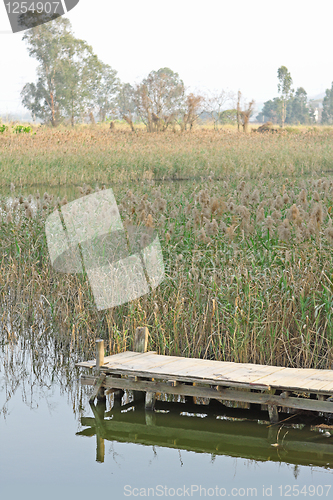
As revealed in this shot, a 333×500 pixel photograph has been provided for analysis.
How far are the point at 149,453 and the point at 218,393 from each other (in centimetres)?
57

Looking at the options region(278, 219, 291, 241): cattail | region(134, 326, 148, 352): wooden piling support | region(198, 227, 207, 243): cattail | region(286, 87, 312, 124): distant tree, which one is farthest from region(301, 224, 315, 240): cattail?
region(286, 87, 312, 124): distant tree

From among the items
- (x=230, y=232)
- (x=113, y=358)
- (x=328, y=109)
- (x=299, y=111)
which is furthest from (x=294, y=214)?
(x=299, y=111)

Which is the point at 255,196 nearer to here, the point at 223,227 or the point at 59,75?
the point at 223,227

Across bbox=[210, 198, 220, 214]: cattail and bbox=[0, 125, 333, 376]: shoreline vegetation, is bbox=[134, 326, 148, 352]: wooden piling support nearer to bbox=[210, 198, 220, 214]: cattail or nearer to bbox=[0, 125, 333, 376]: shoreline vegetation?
bbox=[0, 125, 333, 376]: shoreline vegetation

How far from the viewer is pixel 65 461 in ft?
12.3

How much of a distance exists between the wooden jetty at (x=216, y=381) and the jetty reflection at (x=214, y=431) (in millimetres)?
102

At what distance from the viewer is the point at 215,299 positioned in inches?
190

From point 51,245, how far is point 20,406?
2037 millimetres

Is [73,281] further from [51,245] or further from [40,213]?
[40,213]

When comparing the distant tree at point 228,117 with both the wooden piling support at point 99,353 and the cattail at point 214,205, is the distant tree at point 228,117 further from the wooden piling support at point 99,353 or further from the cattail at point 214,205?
the wooden piling support at point 99,353

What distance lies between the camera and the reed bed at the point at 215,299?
4.68m

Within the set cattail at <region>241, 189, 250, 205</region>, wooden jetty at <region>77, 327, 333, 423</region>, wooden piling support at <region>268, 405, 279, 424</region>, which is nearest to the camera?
wooden jetty at <region>77, 327, 333, 423</region>

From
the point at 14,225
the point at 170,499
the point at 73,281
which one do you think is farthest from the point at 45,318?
the point at 170,499

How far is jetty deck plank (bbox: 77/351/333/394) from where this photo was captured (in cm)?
391
